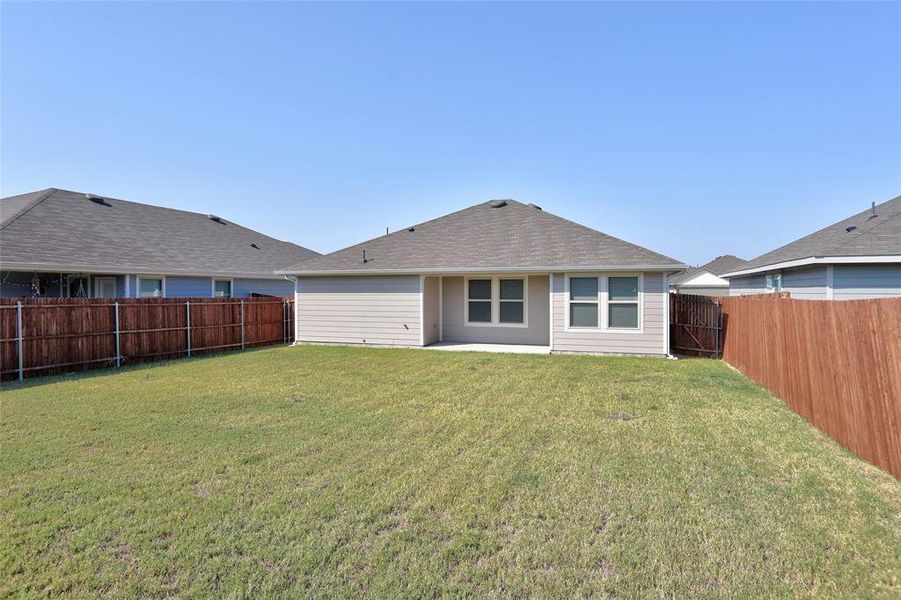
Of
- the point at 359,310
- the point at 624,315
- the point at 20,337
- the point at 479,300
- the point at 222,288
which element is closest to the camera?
the point at 20,337

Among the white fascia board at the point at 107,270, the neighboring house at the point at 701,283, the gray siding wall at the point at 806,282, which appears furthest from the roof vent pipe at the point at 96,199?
the neighboring house at the point at 701,283

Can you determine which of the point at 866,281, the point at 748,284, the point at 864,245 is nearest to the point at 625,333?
the point at 866,281

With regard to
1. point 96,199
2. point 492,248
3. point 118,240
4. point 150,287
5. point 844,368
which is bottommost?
point 844,368

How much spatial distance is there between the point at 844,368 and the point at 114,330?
46.9 ft

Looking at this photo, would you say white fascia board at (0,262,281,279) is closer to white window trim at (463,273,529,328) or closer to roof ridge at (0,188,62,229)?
roof ridge at (0,188,62,229)

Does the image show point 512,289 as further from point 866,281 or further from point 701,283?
point 701,283

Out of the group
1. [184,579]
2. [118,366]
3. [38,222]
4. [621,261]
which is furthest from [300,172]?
[184,579]

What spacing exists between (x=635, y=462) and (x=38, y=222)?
61.9 ft

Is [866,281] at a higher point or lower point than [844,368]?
higher

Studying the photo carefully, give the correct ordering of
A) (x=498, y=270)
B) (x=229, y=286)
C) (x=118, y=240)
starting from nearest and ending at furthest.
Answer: (x=498, y=270) → (x=118, y=240) → (x=229, y=286)

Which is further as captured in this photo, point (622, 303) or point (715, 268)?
point (715, 268)

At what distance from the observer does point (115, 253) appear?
15000 mm

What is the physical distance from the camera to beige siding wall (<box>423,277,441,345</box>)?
14383mm

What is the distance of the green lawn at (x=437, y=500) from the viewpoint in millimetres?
2709
